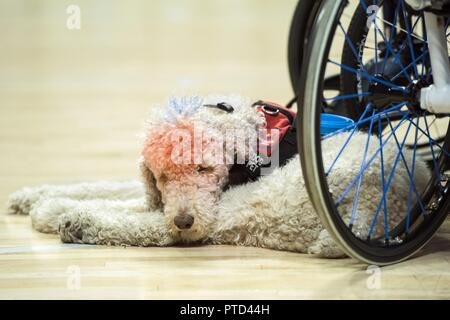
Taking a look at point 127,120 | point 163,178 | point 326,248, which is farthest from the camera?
point 127,120

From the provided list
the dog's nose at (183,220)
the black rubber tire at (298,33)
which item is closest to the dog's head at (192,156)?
the dog's nose at (183,220)

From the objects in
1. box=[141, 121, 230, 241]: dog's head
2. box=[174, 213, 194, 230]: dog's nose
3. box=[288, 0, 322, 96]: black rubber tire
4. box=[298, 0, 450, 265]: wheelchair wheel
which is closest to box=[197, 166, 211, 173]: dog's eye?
box=[141, 121, 230, 241]: dog's head

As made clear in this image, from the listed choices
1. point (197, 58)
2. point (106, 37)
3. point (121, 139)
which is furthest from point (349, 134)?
point (106, 37)

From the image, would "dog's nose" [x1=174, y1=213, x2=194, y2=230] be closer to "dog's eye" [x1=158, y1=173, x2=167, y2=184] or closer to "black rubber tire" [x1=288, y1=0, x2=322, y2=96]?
"dog's eye" [x1=158, y1=173, x2=167, y2=184]

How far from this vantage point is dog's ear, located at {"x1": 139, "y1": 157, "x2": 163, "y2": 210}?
2.19 meters

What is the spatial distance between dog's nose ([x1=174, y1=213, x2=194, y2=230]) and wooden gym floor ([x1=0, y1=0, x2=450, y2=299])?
0.09 meters

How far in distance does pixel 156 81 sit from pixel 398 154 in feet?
10.4

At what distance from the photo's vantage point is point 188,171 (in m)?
2.10

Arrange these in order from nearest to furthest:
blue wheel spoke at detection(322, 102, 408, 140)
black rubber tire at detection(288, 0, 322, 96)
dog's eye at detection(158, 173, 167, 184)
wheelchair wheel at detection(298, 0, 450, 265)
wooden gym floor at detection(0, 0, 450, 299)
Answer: wheelchair wheel at detection(298, 0, 450, 265) < wooden gym floor at detection(0, 0, 450, 299) < blue wheel spoke at detection(322, 102, 408, 140) < dog's eye at detection(158, 173, 167, 184) < black rubber tire at detection(288, 0, 322, 96)

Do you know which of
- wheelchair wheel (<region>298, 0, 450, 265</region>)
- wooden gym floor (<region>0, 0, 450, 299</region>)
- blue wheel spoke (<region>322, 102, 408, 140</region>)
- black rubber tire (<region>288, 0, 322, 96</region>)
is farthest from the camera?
black rubber tire (<region>288, 0, 322, 96</region>)

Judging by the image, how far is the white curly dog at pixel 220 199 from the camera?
2074mm

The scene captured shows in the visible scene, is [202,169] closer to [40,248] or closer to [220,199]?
[220,199]

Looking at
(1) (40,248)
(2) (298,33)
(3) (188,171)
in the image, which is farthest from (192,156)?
(2) (298,33)

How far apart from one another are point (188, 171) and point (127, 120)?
2.19 metres
